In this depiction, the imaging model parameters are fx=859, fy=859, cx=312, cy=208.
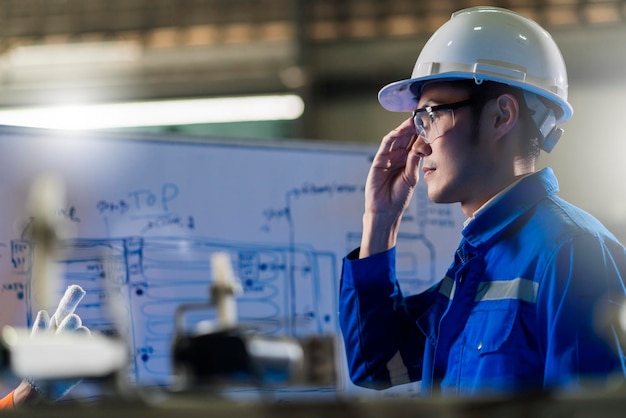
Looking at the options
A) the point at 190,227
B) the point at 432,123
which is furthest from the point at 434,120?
the point at 190,227

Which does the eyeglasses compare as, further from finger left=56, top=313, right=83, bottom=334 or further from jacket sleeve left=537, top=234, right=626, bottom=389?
finger left=56, top=313, right=83, bottom=334

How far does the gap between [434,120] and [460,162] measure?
0.11 meters

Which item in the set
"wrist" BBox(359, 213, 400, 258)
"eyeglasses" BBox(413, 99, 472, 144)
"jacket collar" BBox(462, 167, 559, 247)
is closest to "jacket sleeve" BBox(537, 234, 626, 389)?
"jacket collar" BBox(462, 167, 559, 247)

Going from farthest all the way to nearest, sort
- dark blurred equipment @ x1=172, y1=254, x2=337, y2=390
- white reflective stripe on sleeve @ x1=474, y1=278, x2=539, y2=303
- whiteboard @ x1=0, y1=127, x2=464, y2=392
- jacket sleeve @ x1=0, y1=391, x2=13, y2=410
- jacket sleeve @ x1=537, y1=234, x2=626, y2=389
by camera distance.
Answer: whiteboard @ x1=0, y1=127, x2=464, y2=392
jacket sleeve @ x1=0, y1=391, x2=13, y2=410
white reflective stripe on sleeve @ x1=474, y1=278, x2=539, y2=303
jacket sleeve @ x1=537, y1=234, x2=626, y2=389
dark blurred equipment @ x1=172, y1=254, x2=337, y2=390

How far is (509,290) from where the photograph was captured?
160 cm

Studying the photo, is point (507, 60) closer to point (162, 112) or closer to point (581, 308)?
point (581, 308)

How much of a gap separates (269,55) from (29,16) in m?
1.35

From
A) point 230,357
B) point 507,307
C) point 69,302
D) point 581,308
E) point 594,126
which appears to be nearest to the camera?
point 230,357

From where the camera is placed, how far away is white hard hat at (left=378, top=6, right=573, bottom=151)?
1823mm

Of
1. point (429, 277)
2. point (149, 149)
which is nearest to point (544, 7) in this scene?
point (429, 277)

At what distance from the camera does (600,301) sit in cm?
147

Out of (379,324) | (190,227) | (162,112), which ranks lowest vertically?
(379,324)

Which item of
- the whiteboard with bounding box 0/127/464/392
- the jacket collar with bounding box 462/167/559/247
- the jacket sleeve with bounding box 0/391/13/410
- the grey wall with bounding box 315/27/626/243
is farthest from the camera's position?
the grey wall with bounding box 315/27/626/243

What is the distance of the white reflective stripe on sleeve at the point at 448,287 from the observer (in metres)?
1.81
